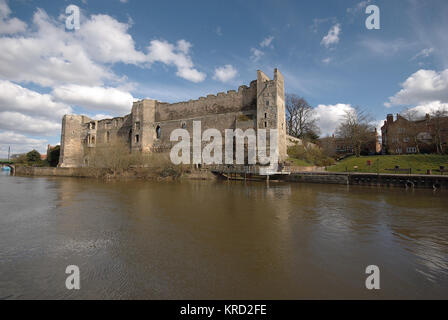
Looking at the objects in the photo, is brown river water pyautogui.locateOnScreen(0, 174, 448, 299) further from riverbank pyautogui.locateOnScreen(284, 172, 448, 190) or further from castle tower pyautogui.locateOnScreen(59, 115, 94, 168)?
castle tower pyautogui.locateOnScreen(59, 115, 94, 168)

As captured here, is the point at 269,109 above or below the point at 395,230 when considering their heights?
above

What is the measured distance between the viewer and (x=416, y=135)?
3000 cm

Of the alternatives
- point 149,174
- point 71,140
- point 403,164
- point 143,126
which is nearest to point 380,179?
point 403,164

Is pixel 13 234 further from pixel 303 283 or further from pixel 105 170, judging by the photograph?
pixel 105 170

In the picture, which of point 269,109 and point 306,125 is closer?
point 269,109

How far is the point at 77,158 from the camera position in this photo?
38219 mm

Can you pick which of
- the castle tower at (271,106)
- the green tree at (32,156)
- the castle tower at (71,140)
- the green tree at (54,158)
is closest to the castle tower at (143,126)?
the castle tower at (71,140)

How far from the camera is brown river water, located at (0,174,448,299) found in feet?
11.1

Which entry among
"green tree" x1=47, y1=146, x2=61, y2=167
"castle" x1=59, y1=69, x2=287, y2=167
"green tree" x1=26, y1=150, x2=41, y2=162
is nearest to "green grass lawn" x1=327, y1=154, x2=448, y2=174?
"castle" x1=59, y1=69, x2=287, y2=167

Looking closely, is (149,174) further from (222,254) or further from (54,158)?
(54,158)

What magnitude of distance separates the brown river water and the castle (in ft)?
62.4
